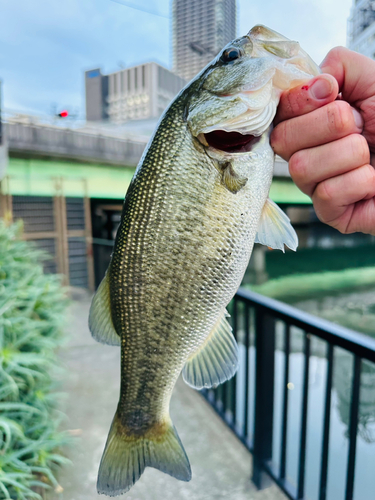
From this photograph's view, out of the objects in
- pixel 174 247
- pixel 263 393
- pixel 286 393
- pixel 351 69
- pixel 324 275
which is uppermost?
pixel 351 69

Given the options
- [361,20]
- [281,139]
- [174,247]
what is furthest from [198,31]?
[361,20]

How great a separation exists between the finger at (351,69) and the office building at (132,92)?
105 centimetres

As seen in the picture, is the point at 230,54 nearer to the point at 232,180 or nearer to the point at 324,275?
the point at 232,180

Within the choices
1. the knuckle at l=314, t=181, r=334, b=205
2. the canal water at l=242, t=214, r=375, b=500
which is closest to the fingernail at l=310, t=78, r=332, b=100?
the knuckle at l=314, t=181, r=334, b=205

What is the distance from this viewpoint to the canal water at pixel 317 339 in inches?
105

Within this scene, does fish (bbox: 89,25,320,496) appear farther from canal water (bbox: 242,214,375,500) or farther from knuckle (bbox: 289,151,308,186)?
canal water (bbox: 242,214,375,500)

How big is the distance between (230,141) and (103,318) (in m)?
0.52

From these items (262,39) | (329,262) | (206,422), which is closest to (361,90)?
(262,39)

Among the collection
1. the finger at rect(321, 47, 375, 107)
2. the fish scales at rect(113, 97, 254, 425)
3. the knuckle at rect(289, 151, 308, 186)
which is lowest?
the fish scales at rect(113, 97, 254, 425)

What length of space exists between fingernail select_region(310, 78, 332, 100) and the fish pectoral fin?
0.25 metres

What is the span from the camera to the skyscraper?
5.55 feet

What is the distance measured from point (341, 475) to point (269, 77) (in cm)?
278

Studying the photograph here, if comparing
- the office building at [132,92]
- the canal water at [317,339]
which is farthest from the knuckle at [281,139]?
the canal water at [317,339]

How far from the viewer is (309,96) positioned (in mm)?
833
